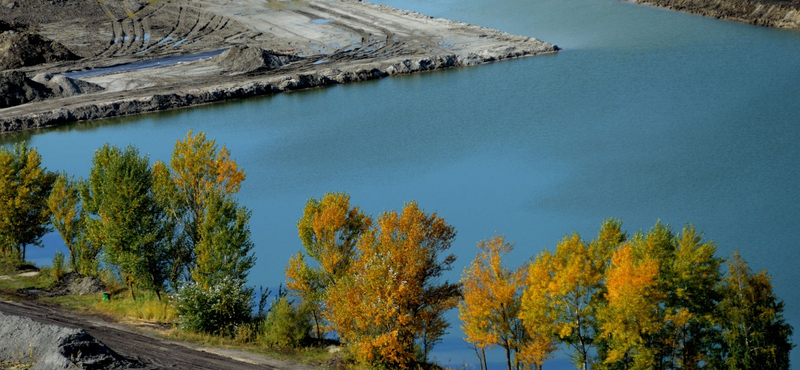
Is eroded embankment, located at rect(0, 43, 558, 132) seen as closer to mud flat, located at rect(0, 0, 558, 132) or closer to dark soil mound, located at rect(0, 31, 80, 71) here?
mud flat, located at rect(0, 0, 558, 132)

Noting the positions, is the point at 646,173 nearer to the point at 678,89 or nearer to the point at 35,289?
the point at 678,89

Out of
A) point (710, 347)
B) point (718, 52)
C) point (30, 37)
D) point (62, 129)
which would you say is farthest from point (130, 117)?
point (710, 347)

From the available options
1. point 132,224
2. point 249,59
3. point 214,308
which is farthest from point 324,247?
point 249,59

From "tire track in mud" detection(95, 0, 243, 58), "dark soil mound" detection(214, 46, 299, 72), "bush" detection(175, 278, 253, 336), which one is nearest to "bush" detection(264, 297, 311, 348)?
"bush" detection(175, 278, 253, 336)

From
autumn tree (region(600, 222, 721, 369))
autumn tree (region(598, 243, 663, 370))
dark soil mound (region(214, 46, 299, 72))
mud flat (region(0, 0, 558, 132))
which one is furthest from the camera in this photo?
dark soil mound (region(214, 46, 299, 72))

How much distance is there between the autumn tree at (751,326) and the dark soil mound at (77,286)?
23157 mm

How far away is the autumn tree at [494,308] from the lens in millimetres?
27125

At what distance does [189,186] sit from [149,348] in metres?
9.47

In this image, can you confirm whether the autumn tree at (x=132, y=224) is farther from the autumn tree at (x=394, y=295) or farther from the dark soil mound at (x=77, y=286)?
the autumn tree at (x=394, y=295)

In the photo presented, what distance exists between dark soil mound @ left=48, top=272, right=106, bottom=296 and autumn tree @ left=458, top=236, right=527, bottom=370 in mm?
15644

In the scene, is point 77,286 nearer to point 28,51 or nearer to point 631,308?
point 631,308

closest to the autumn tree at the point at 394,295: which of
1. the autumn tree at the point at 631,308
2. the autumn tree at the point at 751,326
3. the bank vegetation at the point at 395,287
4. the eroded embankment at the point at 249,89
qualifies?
the bank vegetation at the point at 395,287

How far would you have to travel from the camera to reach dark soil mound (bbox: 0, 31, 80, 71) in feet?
249

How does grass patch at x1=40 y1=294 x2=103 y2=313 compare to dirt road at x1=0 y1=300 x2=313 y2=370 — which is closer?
dirt road at x1=0 y1=300 x2=313 y2=370
